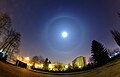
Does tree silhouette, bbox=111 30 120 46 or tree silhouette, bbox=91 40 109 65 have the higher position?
tree silhouette, bbox=111 30 120 46

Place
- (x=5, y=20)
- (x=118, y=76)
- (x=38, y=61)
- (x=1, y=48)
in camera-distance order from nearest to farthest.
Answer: (x=118, y=76), (x=5, y=20), (x=1, y=48), (x=38, y=61)

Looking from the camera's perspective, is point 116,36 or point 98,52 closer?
point 98,52

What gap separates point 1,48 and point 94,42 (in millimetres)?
26243

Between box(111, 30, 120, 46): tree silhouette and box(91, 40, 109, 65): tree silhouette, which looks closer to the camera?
box(91, 40, 109, 65): tree silhouette

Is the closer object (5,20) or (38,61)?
(5,20)

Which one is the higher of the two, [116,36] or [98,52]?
[116,36]

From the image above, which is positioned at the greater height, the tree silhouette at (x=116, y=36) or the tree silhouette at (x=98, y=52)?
the tree silhouette at (x=116, y=36)

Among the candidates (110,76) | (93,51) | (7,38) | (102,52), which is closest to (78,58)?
(93,51)

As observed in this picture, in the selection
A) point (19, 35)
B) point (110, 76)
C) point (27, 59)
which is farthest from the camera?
point (27, 59)

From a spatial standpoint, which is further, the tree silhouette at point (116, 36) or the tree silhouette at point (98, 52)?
the tree silhouette at point (116, 36)

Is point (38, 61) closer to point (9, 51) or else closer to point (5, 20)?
point (9, 51)

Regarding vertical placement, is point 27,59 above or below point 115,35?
below

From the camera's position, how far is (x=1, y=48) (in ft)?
111

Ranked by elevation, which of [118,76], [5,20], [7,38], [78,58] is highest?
[5,20]
